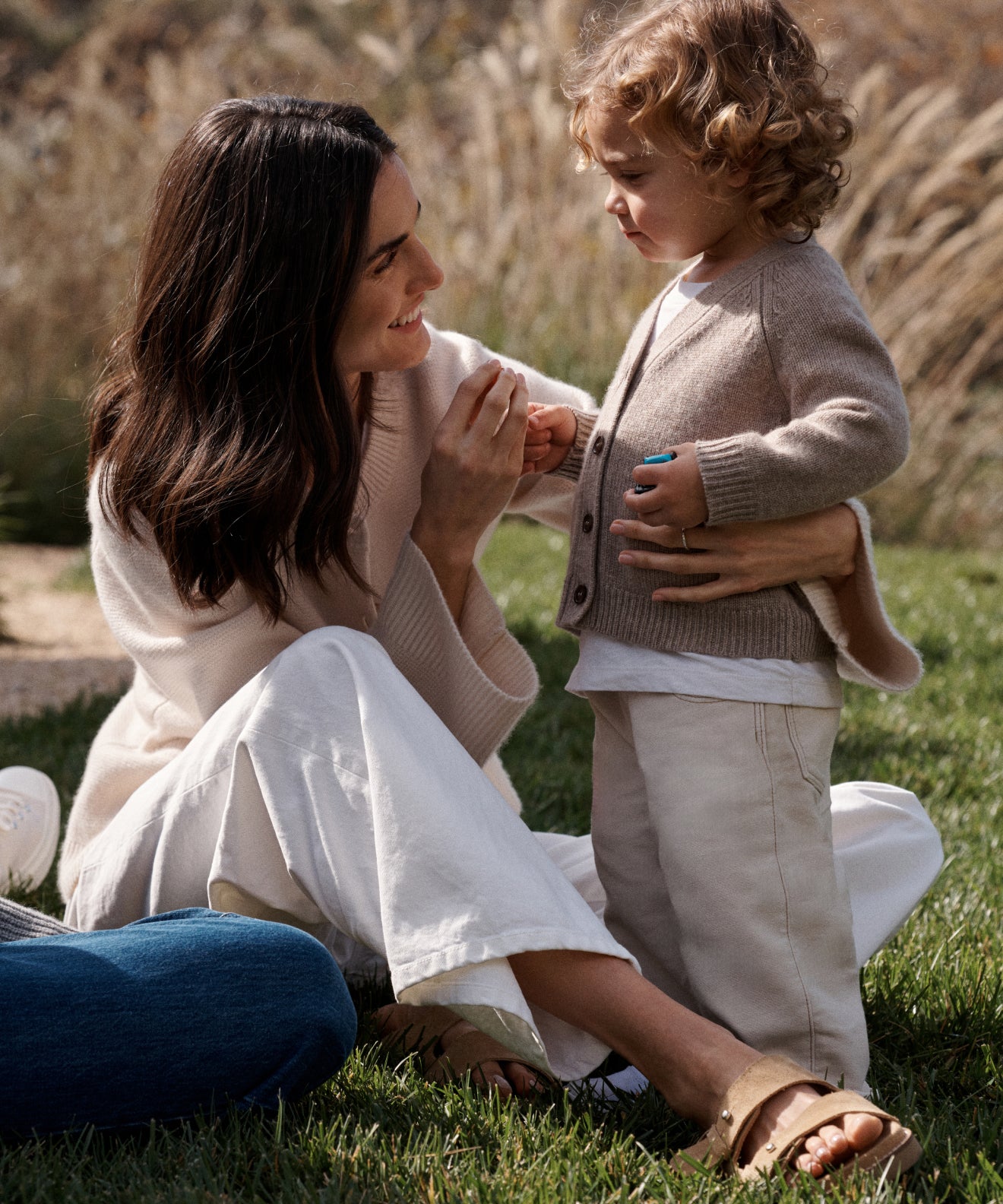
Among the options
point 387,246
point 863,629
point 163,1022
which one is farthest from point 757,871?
point 387,246

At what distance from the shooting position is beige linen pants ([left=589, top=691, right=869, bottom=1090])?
5.36 ft

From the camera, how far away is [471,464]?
185 cm

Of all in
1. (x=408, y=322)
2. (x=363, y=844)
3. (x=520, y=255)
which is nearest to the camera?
(x=363, y=844)

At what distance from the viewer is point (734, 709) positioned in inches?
66.3

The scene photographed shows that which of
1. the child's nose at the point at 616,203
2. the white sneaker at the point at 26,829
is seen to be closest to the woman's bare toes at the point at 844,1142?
the child's nose at the point at 616,203

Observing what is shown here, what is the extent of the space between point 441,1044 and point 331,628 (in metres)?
0.55

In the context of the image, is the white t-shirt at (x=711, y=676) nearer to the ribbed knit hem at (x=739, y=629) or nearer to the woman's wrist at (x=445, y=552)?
the ribbed knit hem at (x=739, y=629)

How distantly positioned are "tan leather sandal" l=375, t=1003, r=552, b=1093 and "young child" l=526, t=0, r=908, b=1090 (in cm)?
26

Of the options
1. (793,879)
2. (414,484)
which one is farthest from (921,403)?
(793,879)

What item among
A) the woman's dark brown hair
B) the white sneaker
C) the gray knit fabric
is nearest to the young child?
the woman's dark brown hair

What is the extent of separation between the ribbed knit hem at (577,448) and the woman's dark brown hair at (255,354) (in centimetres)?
32

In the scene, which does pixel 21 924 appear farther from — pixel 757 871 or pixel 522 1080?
pixel 757 871

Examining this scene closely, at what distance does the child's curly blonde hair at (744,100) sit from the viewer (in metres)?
1.68

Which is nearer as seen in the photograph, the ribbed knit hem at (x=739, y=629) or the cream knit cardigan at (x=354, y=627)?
the ribbed knit hem at (x=739, y=629)
